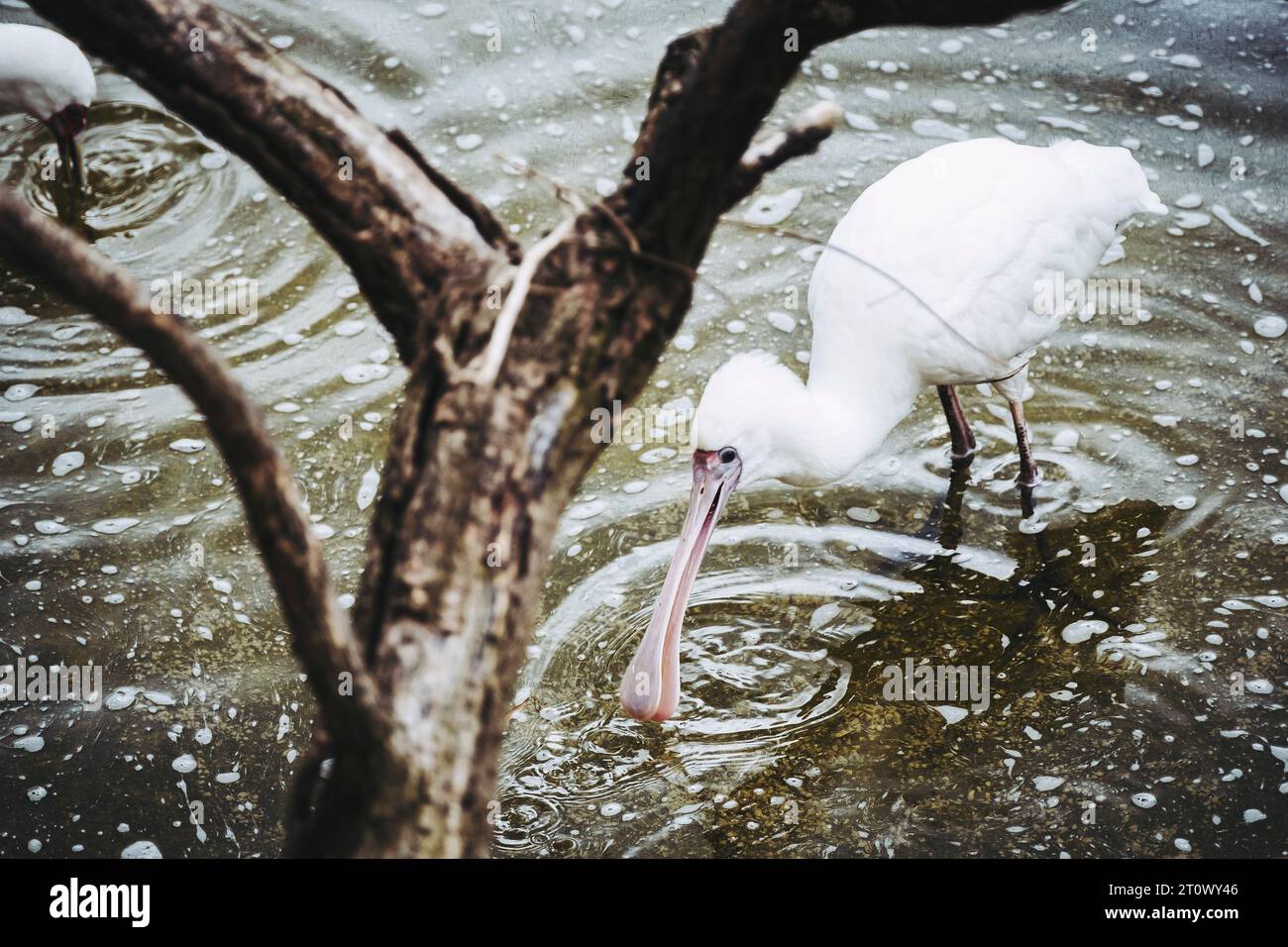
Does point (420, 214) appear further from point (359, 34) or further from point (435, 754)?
point (359, 34)

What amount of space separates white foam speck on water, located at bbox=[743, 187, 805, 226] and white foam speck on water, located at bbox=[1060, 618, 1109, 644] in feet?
6.57

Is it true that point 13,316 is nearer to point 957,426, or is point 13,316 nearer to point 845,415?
point 845,415

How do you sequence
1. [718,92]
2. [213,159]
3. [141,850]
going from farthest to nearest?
[213,159], [141,850], [718,92]

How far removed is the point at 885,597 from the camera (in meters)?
3.54

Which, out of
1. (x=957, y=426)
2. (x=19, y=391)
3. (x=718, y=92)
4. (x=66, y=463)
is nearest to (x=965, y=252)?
(x=957, y=426)

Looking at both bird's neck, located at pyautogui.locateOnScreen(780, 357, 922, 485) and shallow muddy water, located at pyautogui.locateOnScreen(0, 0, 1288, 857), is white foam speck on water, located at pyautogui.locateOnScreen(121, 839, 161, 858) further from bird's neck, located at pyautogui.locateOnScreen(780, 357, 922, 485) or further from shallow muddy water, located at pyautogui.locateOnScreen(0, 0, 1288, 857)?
bird's neck, located at pyautogui.locateOnScreen(780, 357, 922, 485)

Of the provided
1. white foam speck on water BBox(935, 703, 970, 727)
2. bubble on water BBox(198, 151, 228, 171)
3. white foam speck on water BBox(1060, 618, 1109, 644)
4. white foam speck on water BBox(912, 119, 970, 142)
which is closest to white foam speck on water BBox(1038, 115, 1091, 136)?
white foam speck on water BBox(912, 119, 970, 142)

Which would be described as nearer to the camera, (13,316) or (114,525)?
(114,525)

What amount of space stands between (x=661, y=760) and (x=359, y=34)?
3984 millimetres

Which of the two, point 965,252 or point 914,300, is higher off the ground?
point 965,252

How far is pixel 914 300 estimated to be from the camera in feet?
10.6

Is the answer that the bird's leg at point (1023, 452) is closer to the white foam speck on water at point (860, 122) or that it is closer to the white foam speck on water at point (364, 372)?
the white foam speck on water at point (860, 122)

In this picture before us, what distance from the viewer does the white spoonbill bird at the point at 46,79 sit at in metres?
4.74

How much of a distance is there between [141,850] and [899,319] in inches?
88.4
